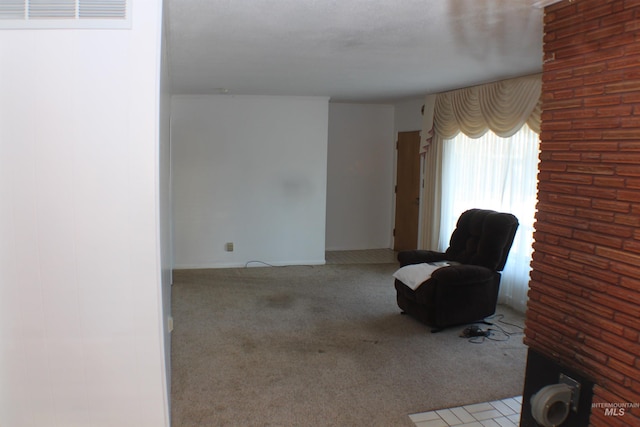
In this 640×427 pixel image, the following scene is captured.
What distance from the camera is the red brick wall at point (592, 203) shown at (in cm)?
206

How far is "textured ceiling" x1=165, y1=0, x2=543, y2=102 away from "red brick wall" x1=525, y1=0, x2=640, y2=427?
1.23ft

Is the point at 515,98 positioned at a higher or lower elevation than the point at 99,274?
higher

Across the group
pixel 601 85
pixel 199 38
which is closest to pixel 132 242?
pixel 199 38

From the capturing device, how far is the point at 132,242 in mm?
2113

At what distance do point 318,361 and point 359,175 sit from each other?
4309mm

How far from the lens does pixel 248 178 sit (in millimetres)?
6301

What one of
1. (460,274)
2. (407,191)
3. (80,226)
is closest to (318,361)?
(460,274)

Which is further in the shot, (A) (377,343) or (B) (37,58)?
(A) (377,343)

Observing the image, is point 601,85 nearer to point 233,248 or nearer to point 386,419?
point 386,419

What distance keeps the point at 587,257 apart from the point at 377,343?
201 centimetres

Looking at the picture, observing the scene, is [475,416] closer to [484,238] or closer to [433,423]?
[433,423]

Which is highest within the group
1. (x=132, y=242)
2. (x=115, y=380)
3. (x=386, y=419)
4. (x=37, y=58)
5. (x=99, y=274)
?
(x=37, y=58)

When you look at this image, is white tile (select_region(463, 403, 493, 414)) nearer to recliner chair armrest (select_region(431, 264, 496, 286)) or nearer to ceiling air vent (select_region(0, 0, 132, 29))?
recliner chair armrest (select_region(431, 264, 496, 286))

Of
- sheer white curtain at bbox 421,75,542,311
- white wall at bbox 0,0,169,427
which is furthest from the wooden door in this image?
white wall at bbox 0,0,169,427
